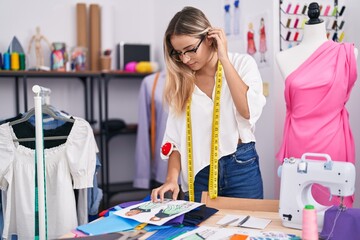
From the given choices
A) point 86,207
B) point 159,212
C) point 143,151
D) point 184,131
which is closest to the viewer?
point 159,212

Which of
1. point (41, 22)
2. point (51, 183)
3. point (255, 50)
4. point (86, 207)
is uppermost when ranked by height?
point (41, 22)

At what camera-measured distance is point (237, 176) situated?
1.98 metres

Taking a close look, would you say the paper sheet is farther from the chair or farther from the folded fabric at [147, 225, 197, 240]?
the chair

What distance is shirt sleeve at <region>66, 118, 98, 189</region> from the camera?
2.42m

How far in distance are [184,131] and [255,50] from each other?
1339 mm

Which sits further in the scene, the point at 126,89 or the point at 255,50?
the point at 126,89

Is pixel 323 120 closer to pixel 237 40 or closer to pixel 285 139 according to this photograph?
pixel 285 139

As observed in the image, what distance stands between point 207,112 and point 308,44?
84cm

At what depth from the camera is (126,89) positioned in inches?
181

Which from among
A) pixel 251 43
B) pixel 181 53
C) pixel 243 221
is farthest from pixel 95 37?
pixel 243 221

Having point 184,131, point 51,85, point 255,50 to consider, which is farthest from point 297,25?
point 51,85

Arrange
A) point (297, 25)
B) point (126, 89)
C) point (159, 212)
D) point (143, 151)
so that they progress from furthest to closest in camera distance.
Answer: point (126, 89)
point (143, 151)
point (297, 25)
point (159, 212)

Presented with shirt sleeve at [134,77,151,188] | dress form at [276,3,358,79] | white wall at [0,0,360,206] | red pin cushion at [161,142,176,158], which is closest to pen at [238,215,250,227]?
red pin cushion at [161,142,176,158]

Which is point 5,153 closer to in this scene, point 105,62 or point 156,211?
point 156,211
